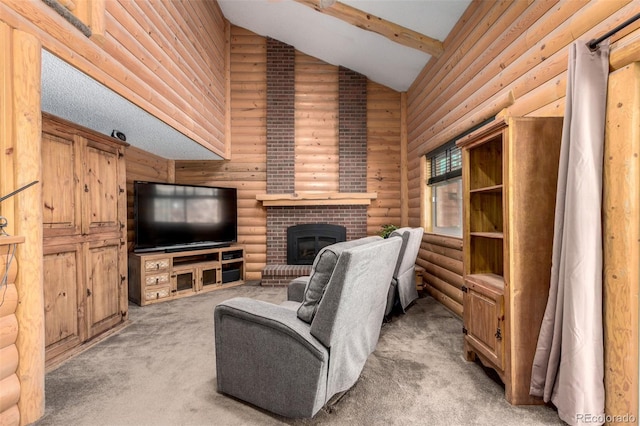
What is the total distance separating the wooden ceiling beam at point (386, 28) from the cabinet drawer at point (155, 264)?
3.95 m

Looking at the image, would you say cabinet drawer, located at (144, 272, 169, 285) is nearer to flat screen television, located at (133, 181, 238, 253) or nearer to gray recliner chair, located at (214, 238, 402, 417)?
flat screen television, located at (133, 181, 238, 253)

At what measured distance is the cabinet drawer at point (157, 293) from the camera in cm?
387

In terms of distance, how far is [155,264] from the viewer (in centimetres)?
395

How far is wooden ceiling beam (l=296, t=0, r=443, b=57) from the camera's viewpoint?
375cm

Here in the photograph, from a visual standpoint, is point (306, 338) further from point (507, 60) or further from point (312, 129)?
point (312, 129)

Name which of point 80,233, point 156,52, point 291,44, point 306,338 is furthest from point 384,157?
point 80,233

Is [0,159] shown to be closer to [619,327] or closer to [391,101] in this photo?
[619,327]

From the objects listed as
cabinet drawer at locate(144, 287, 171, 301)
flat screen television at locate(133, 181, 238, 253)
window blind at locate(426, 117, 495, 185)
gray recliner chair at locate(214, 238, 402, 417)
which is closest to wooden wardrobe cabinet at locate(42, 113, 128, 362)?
cabinet drawer at locate(144, 287, 171, 301)

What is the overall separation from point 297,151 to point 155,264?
292 centimetres

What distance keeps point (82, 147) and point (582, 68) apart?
3.60 meters

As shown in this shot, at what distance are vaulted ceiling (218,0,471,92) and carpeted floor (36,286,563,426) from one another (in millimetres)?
3519

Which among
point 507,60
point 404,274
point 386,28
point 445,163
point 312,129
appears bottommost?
point 404,274

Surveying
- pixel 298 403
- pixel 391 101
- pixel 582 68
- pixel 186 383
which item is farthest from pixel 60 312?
pixel 391 101

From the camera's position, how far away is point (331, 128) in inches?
211
